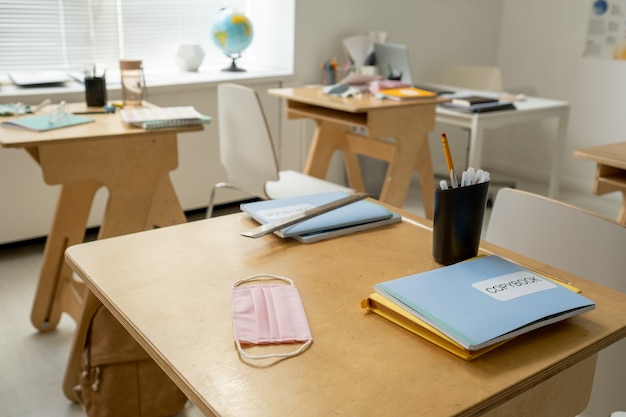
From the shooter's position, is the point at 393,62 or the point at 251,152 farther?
the point at 393,62

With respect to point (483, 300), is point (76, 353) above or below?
below

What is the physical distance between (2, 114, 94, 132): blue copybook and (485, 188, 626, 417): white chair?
144 centimetres

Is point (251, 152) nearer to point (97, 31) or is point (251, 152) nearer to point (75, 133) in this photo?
point (75, 133)

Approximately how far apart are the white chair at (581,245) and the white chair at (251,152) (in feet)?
3.36

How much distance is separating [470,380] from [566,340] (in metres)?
0.20

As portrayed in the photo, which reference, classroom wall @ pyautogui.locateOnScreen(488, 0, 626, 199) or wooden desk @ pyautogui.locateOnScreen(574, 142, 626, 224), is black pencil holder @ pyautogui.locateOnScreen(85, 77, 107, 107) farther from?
classroom wall @ pyautogui.locateOnScreen(488, 0, 626, 199)

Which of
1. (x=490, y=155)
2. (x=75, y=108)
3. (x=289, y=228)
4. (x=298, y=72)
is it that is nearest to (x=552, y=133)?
(x=490, y=155)

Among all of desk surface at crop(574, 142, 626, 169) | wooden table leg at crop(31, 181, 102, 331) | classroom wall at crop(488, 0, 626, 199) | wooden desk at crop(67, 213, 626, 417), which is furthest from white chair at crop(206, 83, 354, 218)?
classroom wall at crop(488, 0, 626, 199)

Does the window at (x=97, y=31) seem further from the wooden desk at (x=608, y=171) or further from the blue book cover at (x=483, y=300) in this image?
the blue book cover at (x=483, y=300)

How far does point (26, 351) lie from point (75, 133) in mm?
806

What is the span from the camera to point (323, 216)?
1405mm

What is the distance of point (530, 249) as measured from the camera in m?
1.49

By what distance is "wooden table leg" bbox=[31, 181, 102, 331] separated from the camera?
234 cm

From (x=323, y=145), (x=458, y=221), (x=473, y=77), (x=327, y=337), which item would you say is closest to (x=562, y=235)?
(x=458, y=221)
